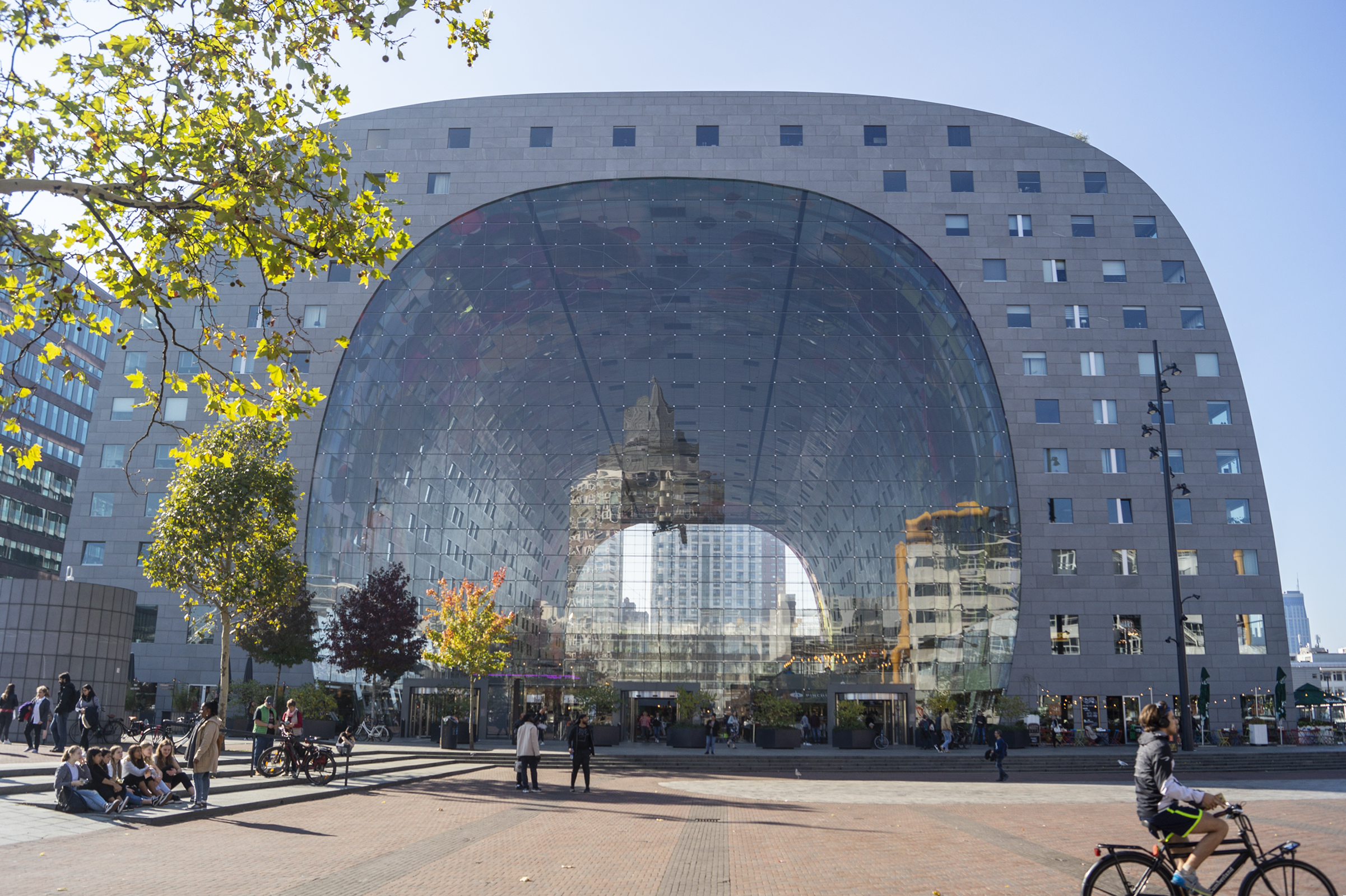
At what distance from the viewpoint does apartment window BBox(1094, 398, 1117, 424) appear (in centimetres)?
4431

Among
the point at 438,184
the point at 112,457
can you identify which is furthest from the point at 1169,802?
the point at 112,457

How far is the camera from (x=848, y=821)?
16734 mm

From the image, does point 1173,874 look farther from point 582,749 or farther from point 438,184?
point 438,184

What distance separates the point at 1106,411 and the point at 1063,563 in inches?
294

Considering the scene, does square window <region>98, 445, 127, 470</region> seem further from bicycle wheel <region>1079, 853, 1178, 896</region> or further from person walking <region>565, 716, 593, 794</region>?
bicycle wheel <region>1079, 853, 1178, 896</region>

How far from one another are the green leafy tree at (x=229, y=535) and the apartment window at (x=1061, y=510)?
3190 centimetres

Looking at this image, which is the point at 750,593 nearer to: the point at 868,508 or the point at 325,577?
the point at 868,508

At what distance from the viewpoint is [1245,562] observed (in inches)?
1699

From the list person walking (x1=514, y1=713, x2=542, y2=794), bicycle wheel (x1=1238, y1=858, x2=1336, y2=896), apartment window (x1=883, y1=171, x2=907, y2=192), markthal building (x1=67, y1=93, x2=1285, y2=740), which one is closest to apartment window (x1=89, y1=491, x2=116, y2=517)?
markthal building (x1=67, y1=93, x2=1285, y2=740)

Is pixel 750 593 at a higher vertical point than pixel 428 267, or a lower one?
lower

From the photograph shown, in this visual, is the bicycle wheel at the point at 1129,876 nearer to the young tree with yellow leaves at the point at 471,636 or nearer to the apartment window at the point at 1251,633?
the young tree with yellow leaves at the point at 471,636

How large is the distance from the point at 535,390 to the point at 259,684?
17800 millimetres

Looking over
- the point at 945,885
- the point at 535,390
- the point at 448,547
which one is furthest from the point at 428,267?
the point at 945,885

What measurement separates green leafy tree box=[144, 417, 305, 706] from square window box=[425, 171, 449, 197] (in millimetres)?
20861
